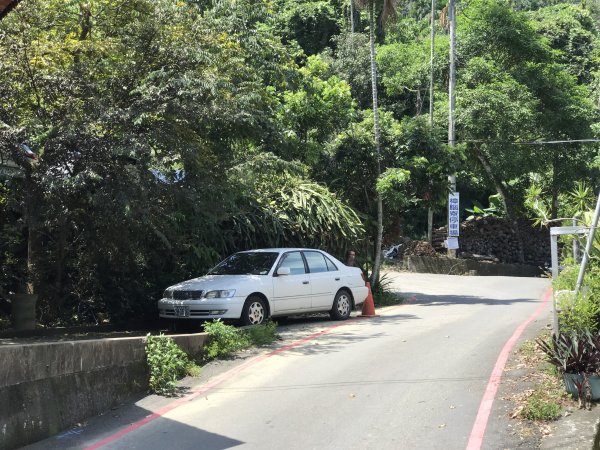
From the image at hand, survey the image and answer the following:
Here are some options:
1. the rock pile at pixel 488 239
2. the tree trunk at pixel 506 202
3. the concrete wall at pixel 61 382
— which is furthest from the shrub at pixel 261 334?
the rock pile at pixel 488 239

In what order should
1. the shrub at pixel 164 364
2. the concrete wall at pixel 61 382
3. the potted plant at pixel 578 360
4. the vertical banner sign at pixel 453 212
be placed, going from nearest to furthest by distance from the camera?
the concrete wall at pixel 61 382 < the potted plant at pixel 578 360 < the shrub at pixel 164 364 < the vertical banner sign at pixel 453 212

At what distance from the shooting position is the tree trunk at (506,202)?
31.8m

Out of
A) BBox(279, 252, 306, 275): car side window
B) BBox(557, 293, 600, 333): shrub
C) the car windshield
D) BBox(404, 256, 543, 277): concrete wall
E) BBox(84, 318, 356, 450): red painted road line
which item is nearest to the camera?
BBox(84, 318, 356, 450): red painted road line

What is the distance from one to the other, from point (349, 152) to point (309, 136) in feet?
4.67

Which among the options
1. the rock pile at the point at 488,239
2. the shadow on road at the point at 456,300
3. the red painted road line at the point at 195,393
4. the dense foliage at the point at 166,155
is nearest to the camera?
the red painted road line at the point at 195,393

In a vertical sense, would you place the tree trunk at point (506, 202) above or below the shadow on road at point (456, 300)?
above

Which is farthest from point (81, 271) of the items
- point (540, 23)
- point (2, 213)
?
point (540, 23)

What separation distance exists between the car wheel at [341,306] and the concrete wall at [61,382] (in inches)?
254

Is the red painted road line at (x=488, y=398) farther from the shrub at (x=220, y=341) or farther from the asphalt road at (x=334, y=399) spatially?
the shrub at (x=220, y=341)

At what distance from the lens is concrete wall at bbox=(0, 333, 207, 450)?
6375 millimetres

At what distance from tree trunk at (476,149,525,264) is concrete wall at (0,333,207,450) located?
2565cm

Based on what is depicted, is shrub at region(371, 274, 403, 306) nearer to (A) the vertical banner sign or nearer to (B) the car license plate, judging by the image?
(B) the car license plate

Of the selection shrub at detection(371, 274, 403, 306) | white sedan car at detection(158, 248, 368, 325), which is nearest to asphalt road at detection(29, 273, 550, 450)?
white sedan car at detection(158, 248, 368, 325)

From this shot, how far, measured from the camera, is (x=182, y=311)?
12352 millimetres
